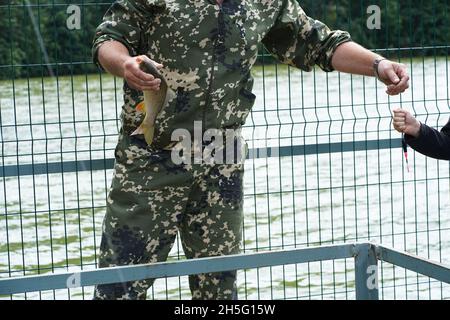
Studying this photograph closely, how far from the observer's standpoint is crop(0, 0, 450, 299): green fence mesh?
548cm

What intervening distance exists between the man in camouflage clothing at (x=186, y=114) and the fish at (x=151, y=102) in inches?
2.7

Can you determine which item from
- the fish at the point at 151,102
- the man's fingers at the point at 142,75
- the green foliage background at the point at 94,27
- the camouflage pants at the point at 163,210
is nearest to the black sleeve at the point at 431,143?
the camouflage pants at the point at 163,210

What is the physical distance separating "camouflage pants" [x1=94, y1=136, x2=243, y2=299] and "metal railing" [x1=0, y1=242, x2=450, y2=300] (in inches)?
36.8

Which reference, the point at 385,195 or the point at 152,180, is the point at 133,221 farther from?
the point at 385,195

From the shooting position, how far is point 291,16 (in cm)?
368

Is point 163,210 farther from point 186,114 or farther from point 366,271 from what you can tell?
point 366,271

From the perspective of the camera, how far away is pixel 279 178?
27.8 ft

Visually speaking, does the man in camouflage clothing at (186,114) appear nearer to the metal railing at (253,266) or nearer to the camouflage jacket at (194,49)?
the camouflage jacket at (194,49)

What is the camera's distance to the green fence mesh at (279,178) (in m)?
5.48

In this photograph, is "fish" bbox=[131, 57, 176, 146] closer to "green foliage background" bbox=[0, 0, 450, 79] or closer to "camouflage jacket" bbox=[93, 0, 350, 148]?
"camouflage jacket" bbox=[93, 0, 350, 148]

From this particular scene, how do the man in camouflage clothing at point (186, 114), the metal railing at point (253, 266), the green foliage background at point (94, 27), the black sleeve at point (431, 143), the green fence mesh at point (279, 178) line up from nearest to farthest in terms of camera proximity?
the metal railing at point (253, 266) < the man in camouflage clothing at point (186, 114) < the black sleeve at point (431, 143) < the green fence mesh at point (279, 178) < the green foliage background at point (94, 27)

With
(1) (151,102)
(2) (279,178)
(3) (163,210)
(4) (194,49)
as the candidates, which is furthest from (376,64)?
(2) (279,178)

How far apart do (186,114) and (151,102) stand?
24 cm

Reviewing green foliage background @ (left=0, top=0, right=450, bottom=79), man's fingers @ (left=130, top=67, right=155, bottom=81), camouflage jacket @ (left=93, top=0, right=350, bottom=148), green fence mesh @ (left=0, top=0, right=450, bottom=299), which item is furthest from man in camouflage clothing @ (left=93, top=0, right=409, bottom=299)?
green foliage background @ (left=0, top=0, right=450, bottom=79)
